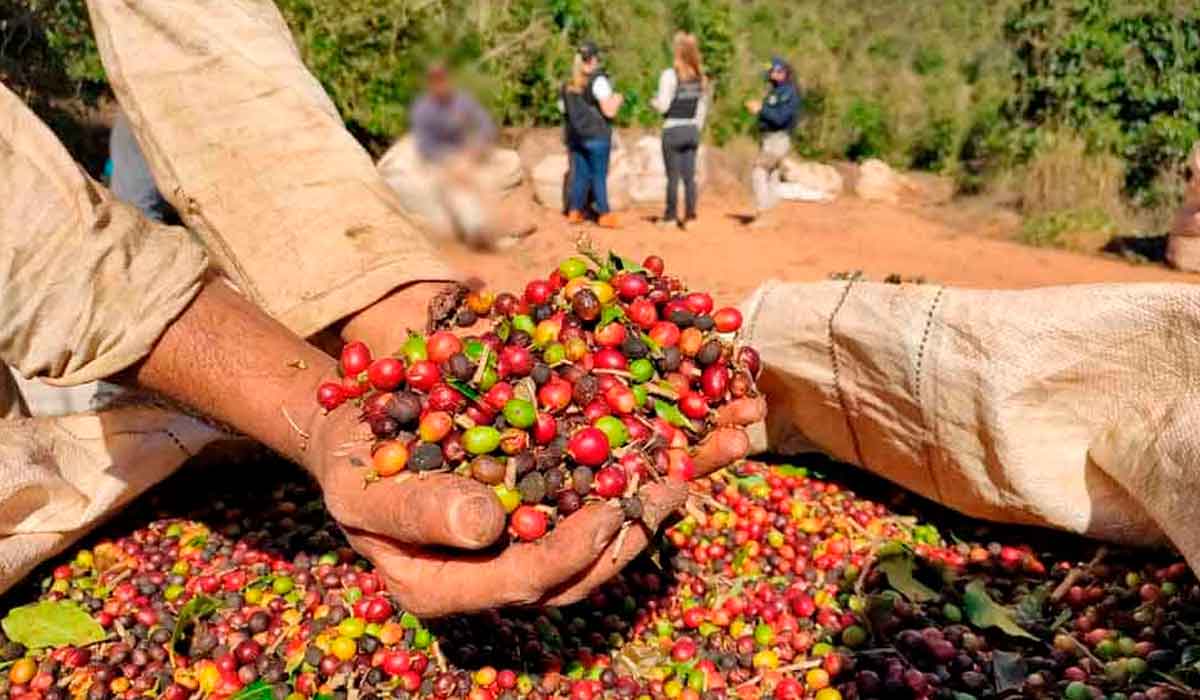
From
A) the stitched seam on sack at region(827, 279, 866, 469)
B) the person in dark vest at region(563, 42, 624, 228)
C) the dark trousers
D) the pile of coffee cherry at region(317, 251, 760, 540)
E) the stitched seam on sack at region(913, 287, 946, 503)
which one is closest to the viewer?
the pile of coffee cherry at region(317, 251, 760, 540)

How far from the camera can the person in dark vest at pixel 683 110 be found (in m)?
12.4

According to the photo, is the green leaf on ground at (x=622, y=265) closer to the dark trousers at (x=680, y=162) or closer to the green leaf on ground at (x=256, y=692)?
the green leaf on ground at (x=256, y=692)

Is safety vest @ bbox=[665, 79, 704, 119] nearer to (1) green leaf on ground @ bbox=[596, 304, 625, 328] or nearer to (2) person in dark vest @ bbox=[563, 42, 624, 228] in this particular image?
(2) person in dark vest @ bbox=[563, 42, 624, 228]

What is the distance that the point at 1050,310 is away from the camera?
3.38 meters

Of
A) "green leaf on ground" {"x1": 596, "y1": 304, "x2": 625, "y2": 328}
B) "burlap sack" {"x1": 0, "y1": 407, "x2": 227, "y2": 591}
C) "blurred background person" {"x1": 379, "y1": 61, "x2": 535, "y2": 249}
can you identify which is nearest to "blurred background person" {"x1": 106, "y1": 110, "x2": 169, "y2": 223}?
"burlap sack" {"x1": 0, "y1": 407, "x2": 227, "y2": 591}

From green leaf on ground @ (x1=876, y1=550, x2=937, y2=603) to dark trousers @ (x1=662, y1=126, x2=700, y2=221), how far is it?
31.5ft

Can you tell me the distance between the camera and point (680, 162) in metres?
13.0

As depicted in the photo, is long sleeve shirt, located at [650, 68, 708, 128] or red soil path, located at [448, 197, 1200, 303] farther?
long sleeve shirt, located at [650, 68, 708, 128]

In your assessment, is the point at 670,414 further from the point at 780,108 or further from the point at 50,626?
the point at 780,108

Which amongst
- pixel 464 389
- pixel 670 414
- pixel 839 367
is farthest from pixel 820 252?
pixel 464 389

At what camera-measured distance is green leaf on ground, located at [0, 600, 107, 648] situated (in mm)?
3092

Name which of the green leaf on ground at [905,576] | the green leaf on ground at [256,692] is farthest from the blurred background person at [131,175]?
the green leaf on ground at [905,576]

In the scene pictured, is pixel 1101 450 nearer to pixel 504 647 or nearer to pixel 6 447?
pixel 504 647

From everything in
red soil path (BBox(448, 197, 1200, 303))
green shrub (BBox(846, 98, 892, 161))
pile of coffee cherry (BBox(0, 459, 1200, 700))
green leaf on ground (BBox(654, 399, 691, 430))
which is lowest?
red soil path (BBox(448, 197, 1200, 303))
